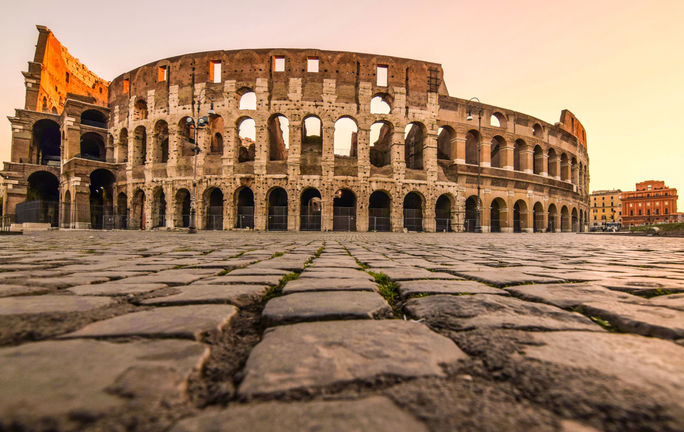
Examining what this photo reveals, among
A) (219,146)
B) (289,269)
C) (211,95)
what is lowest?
(289,269)

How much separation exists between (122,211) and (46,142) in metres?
14.0

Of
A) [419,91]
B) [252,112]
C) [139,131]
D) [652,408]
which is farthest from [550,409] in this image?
[139,131]

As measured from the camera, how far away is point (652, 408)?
1.89 feet

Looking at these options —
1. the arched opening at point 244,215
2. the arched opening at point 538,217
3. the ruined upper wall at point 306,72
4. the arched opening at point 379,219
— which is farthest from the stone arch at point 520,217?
the arched opening at point 244,215

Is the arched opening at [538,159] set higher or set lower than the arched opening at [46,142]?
lower

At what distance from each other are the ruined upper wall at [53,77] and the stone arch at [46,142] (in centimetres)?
145

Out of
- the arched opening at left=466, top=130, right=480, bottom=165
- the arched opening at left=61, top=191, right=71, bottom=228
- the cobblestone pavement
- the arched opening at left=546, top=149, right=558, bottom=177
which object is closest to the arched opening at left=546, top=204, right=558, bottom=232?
the arched opening at left=546, top=149, right=558, bottom=177

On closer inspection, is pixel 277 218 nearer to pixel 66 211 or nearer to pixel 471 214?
pixel 471 214

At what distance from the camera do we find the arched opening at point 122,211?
22.7 m

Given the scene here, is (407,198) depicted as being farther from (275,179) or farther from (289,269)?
(289,269)

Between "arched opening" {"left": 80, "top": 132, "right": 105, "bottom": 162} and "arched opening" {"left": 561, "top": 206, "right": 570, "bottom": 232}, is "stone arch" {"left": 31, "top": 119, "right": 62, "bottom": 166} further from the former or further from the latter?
"arched opening" {"left": 561, "top": 206, "right": 570, "bottom": 232}

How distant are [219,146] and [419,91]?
1620 centimetres

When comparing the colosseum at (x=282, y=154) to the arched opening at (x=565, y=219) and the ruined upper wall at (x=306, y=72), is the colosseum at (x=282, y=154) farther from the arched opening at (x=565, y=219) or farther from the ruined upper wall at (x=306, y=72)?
the arched opening at (x=565, y=219)

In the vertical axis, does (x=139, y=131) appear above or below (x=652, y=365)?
above
